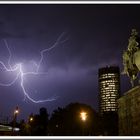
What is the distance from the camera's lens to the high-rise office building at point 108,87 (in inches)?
5689

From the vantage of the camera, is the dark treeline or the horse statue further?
the dark treeline

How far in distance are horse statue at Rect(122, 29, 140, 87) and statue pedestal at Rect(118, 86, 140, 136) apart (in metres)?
1.07

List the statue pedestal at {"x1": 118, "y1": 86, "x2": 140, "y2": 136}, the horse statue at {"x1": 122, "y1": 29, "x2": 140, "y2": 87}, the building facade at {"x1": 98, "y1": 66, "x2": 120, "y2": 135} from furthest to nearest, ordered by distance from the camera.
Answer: the building facade at {"x1": 98, "y1": 66, "x2": 120, "y2": 135}
the horse statue at {"x1": 122, "y1": 29, "x2": 140, "y2": 87}
the statue pedestal at {"x1": 118, "y1": 86, "x2": 140, "y2": 136}

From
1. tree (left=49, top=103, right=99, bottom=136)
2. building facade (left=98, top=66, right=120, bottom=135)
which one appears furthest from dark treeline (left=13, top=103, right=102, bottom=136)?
building facade (left=98, top=66, right=120, bottom=135)

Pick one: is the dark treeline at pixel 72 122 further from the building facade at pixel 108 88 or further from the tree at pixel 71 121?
the building facade at pixel 108 88

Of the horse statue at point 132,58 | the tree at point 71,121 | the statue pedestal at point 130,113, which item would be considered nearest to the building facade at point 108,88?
the tree at point 71,121

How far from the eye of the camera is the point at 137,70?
1526 cm

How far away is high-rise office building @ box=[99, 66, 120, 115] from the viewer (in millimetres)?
144500

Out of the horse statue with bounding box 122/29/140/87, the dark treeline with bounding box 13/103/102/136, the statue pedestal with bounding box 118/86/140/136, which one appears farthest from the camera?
the dark treeline with bounding box 13/103/102/136

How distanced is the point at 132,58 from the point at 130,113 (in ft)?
7.93

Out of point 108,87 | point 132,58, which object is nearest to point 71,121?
point 132,58

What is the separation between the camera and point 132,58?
49.2 ft

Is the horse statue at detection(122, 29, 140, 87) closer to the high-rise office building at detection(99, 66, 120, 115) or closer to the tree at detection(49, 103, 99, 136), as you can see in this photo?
the tree at detection(49, 103, 99, 136)

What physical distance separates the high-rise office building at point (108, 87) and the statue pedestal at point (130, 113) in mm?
126708
